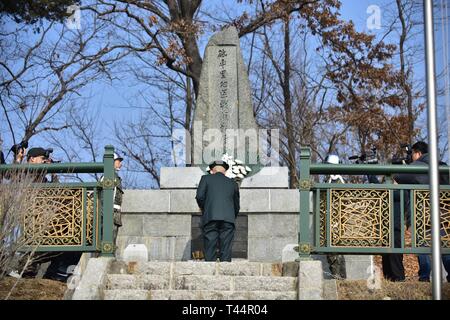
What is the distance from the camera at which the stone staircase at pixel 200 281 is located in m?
10.2

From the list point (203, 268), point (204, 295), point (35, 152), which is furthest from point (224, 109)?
point (204, 295)

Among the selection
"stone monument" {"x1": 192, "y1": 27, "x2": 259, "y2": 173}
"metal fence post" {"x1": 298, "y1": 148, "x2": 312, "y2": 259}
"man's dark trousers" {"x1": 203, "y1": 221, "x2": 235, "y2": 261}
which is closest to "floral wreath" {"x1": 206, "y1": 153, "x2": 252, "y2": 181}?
"stone monument" {"x1": 192, "y1": 27, "x2": 259, "y2": 173}

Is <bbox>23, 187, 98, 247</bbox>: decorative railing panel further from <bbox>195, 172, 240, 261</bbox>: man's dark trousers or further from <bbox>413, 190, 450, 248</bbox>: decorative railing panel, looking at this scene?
<bbox>413, 190, 450, 248</bbox>: decorative railing panel

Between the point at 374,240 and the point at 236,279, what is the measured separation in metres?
1.90

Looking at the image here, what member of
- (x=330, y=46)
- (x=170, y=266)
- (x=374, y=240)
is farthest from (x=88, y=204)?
(x=330, y=46)

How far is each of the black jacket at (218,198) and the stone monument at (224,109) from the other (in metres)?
3.21

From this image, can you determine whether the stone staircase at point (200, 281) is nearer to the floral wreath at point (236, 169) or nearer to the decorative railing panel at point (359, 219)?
the decorative railing panel at point (359, 219)

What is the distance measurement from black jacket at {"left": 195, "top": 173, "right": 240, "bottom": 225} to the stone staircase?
5.39 ft

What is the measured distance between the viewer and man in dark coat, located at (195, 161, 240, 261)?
12852 mm

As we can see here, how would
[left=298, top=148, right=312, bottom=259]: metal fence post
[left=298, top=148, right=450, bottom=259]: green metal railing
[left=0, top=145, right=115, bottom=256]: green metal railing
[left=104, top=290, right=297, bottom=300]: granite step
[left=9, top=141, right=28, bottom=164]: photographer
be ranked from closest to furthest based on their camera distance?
1. [left=104, top=290, right=297, bottom=300]: granite step
2. [left=298, top=148, right=312, bottom=259]: metal fence post
3. [left=298, top=148, right=450, bottom=259]: green metal railing
4. [left=0, top=145, right=115, bottom=256]: green metal railing
5. [left=9, top=141, right=28, bottom=164]: photographer

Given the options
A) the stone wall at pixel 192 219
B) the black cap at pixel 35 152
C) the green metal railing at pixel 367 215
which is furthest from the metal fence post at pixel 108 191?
the stone wall at pixel 192 219

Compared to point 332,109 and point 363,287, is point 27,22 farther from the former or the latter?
point 363,287

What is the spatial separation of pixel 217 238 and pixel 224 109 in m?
4.44

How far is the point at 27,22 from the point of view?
23.0 meters
